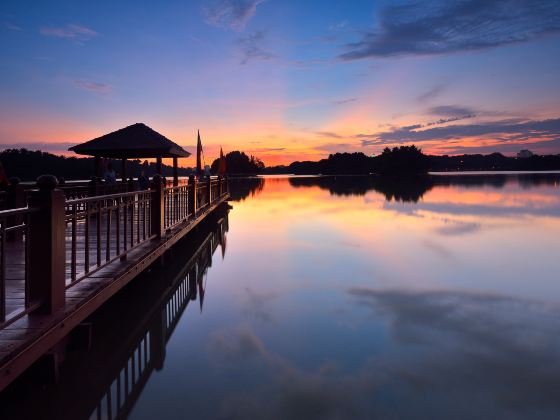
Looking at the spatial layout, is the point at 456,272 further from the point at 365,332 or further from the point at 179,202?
the point at 179,202

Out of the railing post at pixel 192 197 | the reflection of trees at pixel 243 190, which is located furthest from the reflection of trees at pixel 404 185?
the railing post at pixel 192 197

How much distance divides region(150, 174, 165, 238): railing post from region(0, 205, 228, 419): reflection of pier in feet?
3.75

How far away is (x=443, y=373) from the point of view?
4.95 m

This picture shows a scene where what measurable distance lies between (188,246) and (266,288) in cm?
552

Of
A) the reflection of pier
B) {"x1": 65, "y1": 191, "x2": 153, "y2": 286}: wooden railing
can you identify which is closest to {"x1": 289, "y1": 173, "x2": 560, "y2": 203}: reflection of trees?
the reflection of pier

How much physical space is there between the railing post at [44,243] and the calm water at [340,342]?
104 cm

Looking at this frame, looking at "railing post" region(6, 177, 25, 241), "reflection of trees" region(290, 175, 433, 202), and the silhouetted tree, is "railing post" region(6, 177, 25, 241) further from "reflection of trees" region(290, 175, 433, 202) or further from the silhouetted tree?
the silhouetted tree

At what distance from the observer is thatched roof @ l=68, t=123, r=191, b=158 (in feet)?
44.9

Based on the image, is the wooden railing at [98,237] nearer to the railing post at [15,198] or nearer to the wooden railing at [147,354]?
the railing post at [15,198]

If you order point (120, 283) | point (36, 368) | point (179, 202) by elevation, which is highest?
point (179, 202)

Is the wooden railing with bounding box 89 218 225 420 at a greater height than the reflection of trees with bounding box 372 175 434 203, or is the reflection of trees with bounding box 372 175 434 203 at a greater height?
the reflection of trees with bounding box 372 175 434 203

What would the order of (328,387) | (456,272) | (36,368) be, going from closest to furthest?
(36,368) < (328,387) < (456,272)

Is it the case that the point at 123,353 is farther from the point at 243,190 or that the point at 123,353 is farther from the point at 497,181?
the point at 497,181

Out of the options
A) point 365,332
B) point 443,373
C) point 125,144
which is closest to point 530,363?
point 443,373
